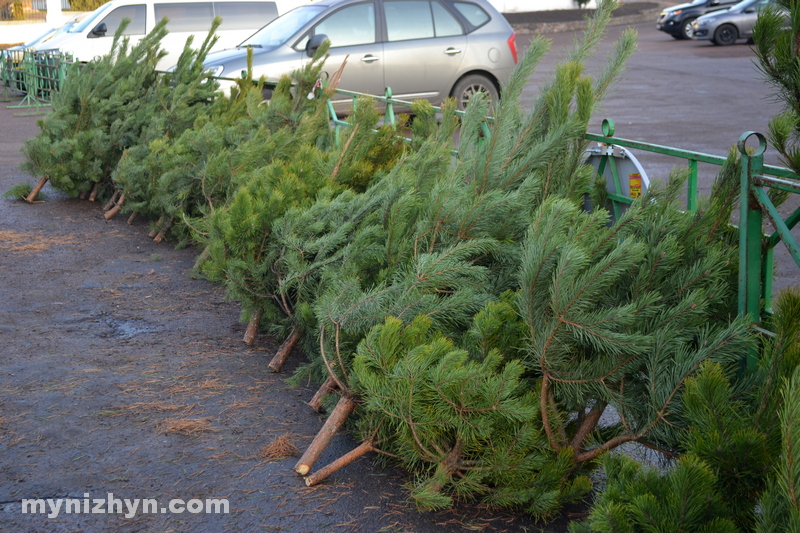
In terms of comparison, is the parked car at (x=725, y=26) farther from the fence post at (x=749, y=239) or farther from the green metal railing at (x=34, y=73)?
the fence post at (x=749, y=239)

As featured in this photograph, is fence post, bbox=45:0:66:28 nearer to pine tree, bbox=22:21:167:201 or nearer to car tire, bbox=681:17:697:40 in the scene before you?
car tire, bbox=681:17:697:40

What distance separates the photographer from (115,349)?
14.1ft

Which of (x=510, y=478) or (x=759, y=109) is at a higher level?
(x=759, y=109)

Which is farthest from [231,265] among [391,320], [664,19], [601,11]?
[664,19]

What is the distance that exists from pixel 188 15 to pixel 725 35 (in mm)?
16846

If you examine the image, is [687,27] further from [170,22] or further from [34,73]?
[34,73]

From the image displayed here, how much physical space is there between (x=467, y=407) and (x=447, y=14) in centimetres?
978

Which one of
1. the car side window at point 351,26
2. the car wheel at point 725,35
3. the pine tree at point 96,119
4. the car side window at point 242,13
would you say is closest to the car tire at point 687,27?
the car wheel at point 725,35

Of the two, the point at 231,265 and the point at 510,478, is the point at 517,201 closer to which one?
the point at 510,478

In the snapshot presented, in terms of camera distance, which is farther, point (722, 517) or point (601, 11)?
point (601, 11)

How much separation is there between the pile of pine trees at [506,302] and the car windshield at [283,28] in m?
6.63

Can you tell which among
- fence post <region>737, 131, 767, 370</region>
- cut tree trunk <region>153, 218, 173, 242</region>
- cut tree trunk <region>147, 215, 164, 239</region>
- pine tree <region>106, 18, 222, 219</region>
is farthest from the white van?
fence post <region>737, 131, 767, 370</region>

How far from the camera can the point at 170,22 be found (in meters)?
15.5

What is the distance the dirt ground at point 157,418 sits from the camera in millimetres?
2777
